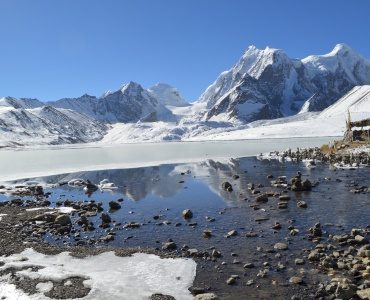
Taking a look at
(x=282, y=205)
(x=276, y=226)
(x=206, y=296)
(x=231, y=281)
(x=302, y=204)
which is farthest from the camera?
(x=282, y=205)

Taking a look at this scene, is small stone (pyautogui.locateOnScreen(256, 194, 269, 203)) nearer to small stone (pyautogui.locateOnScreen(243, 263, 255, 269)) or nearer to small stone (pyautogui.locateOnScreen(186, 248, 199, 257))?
small stone (pyautogui.locateOnScreen(186, 248, 199, 257))

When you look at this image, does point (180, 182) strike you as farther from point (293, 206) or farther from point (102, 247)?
point (102, 247)

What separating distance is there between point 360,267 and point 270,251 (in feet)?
17.5

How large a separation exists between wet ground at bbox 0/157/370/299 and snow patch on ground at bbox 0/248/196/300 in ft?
4.06

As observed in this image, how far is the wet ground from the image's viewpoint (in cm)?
2222

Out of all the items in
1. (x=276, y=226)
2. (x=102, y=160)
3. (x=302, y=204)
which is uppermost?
(x=102, y=160)

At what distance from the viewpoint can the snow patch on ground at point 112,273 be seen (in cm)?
2061

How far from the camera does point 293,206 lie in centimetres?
3831

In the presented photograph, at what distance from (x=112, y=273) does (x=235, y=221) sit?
13.2 m

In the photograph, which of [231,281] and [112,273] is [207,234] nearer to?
[231,281]

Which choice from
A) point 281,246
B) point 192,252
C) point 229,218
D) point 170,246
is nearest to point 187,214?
point 229,218

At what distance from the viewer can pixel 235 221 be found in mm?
33969

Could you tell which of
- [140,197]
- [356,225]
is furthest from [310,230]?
[140,197]

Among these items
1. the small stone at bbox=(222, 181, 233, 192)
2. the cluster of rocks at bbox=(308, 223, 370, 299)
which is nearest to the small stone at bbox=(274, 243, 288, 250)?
the cluster of rocks at bbox=(308, 223, 370, 299)
